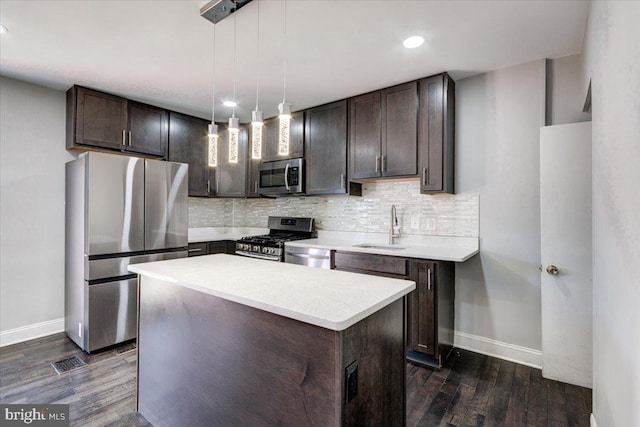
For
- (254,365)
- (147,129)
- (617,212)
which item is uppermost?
(147,129)

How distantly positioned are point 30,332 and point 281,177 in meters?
2.96

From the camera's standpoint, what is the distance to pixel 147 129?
3.59m

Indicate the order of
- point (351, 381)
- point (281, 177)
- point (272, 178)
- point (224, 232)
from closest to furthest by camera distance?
point (351, 381) < point (281, 177) < point (272, 178) < point (224, 232)

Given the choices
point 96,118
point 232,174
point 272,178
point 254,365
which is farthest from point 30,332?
point 254,365

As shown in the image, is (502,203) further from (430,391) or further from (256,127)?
(256,127)

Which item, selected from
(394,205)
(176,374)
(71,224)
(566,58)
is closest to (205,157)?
(71,224)

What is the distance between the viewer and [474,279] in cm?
286

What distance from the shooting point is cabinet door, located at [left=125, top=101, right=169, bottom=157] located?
11.3 feet

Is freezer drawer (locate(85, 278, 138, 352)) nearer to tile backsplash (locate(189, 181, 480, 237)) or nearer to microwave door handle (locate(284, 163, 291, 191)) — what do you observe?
tile backsplash (locate(189, 181, 480, 237))

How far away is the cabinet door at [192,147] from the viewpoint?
388cm

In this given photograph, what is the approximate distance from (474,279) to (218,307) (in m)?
2.33

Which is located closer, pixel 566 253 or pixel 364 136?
pixel 566 253

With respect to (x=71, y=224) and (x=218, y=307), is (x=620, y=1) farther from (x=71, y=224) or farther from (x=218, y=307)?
(x=71, y=224)

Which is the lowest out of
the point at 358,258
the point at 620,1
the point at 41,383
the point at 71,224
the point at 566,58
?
the point at 41,383
